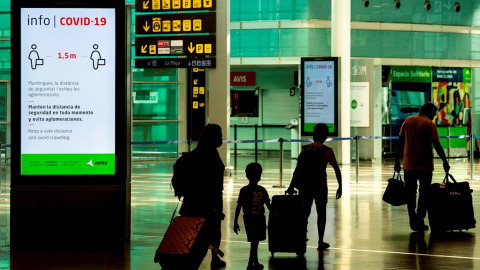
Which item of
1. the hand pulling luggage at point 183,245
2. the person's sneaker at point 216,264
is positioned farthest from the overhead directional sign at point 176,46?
the hand pulling luggage at point 183,245

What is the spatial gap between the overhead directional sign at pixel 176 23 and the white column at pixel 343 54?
8001 millimetres

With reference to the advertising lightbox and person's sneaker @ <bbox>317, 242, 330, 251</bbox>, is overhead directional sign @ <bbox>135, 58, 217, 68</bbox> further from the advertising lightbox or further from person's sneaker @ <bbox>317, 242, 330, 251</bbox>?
person's sneaker @ <bbox>317, 242, 330, 251</bbox>

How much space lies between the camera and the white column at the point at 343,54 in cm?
2927

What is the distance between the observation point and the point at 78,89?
10695mm

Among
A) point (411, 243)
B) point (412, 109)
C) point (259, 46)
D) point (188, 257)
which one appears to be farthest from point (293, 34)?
point (188, 257)

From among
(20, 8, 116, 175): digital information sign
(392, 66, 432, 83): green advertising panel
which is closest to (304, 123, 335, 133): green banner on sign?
(392, 66, 432, 83): green advertising panel

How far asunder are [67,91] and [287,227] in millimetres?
2802

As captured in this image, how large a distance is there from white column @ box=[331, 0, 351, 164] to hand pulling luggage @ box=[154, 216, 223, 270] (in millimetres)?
20643

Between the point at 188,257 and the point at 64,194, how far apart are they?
2857mm

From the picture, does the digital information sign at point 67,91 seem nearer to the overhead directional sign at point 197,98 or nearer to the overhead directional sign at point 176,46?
→ the overhead directional sign at point 176,46

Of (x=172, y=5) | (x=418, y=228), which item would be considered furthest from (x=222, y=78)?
(x=418, y=228)

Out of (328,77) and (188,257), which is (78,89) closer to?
(188,257)

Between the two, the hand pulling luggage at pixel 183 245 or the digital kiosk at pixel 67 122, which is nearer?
the hand pulling luggage at pixel 183 245

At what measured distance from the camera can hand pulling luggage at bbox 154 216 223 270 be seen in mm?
8305
